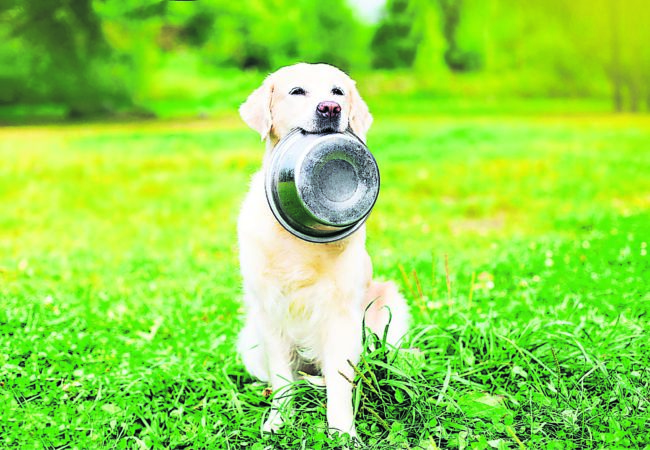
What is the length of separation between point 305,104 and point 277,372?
1174 mm

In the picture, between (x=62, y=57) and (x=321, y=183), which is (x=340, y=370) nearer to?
(x=321, y=183)

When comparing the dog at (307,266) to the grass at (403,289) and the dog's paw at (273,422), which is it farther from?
the grass at (403,289)

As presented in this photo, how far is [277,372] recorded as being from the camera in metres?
3.19

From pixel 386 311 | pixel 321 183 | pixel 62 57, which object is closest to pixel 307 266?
pixel 321 183

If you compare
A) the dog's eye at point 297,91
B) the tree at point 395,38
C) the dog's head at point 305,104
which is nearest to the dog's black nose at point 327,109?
the dog's head at point 305,104

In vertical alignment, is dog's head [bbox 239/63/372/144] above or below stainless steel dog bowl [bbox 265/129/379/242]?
above

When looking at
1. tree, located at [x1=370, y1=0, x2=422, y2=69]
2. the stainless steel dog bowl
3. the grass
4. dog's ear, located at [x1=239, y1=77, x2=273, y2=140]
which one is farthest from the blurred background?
the stainless steel dog bowl

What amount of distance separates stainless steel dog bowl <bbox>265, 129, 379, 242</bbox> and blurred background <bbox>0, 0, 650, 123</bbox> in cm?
968

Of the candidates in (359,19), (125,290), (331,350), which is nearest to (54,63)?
(359,19)

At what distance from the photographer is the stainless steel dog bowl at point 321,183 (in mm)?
2688

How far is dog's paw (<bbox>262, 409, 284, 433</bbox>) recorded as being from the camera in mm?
3068

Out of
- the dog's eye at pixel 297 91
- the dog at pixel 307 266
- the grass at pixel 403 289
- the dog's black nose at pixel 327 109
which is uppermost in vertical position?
the dog's eye at pixel 297 91

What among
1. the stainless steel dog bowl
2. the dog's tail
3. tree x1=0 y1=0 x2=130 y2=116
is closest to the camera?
the stainless steel dog bowl

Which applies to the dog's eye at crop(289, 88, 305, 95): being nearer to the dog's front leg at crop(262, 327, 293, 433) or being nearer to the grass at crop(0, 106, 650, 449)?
the grass at crop(0, 106, 650, 449)
